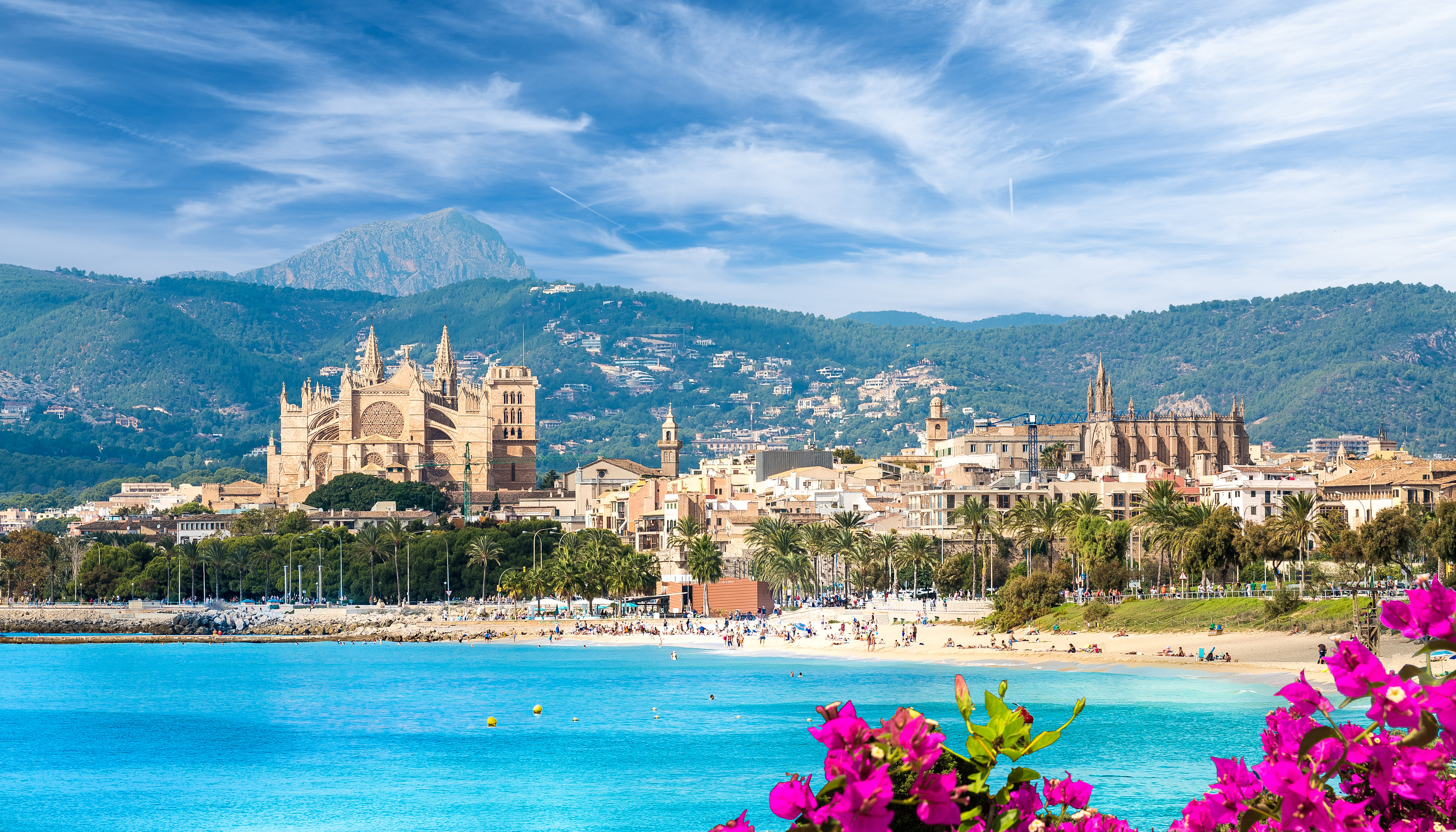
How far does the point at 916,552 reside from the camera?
4102 inches

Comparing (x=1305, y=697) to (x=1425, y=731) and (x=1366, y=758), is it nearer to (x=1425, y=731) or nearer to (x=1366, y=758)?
(x=1366, y=758)

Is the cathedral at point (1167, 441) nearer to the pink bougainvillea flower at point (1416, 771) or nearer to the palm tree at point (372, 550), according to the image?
the palm tree at point (372, 550)

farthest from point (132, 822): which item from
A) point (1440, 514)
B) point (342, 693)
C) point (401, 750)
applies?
point (1440, 514)

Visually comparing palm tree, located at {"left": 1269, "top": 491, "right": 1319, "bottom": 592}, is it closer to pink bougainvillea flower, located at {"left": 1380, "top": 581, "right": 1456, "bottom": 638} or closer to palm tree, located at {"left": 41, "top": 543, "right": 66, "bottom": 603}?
pink bougainvillea flower, located at {"left": 1380, "top": 581, "right": 1456, "bottom": 638}

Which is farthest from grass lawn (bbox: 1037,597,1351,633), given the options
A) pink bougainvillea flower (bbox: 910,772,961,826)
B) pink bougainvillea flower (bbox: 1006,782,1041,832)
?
pink bougainvillea flower (bbox: 910,772,961,826)

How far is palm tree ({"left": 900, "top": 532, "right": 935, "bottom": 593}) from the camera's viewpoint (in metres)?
104

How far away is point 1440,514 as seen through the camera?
70.9 m

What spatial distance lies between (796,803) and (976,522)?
317 feet

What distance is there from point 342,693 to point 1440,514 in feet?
180

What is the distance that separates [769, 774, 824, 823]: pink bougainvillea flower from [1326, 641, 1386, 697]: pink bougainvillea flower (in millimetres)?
1766

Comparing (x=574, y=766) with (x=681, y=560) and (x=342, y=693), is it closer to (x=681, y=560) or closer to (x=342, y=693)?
(x=342, y=693)

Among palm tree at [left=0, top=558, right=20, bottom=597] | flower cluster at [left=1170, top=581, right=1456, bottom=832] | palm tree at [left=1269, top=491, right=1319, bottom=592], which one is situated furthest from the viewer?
palm tree at [left=0, top=558, right=20, bottom=597]

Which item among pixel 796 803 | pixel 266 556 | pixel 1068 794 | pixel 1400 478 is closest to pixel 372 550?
pixel 266 556

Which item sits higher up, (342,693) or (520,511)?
(520,511)
